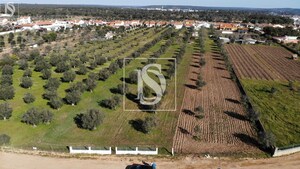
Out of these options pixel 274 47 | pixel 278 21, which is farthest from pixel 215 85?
pixel 278 21

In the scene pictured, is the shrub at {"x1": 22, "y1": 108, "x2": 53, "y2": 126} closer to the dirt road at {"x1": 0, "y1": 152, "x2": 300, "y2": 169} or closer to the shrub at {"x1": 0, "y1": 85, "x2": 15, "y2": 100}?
the dirt road at {"x1": 0, "y1": 152, "x2": 300, "y2": 169}

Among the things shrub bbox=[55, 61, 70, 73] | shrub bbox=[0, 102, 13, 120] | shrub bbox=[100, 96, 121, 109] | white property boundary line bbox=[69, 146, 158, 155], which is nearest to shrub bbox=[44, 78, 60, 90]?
shrub bbox=[55, 61, 70, 73]

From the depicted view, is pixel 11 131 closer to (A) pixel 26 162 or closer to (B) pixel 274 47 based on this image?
(A) pixel 26 162

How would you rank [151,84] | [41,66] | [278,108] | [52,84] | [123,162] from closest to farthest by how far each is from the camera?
[123,162], [278,108], [52,84], [151,84], [41,66]

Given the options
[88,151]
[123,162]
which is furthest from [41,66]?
[123,162]

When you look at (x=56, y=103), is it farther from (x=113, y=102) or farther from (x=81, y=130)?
(x=81, y=130)

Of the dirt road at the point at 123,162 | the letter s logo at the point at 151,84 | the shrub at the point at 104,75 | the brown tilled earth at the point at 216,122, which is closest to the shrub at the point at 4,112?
the dirt road at the point at 123,162

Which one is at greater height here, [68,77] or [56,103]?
[68,77]
